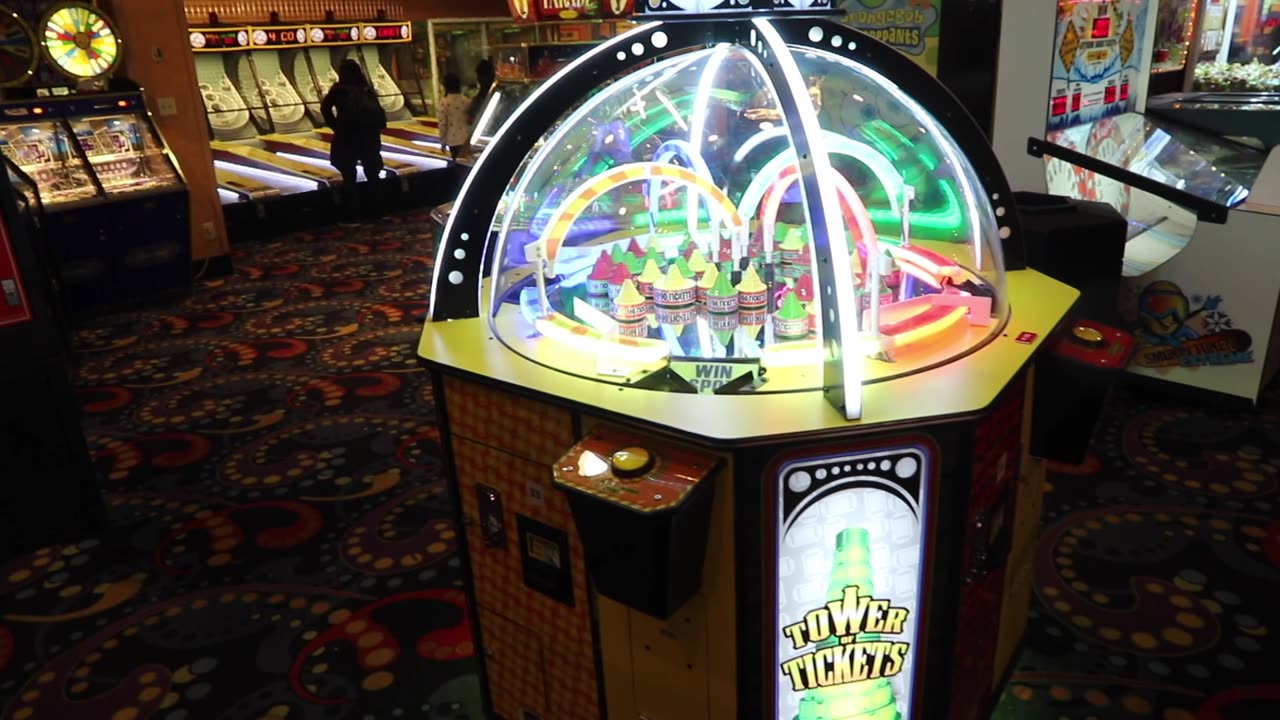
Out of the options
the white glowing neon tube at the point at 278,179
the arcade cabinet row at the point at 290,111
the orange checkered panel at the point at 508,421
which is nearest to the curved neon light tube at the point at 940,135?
the orange checkered panel at the point at 508,421

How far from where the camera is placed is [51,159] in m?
6.39

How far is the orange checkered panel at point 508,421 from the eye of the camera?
2041mm

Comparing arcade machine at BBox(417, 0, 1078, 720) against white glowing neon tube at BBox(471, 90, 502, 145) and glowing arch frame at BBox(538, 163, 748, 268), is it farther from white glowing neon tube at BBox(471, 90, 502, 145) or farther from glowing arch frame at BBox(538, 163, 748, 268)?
white glowing neon tube at BBox(471, 90, 502, 145)

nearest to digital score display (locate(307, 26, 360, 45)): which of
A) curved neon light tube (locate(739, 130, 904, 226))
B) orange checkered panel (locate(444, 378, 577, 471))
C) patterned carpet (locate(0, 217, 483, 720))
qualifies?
patterned carpet (locate(0, 217, 483, 720))

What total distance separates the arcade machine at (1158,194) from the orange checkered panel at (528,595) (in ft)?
9.94

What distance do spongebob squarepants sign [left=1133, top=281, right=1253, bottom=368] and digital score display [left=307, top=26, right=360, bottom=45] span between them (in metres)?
9.10

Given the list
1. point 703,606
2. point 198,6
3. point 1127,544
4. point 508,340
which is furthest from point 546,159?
point 198,6

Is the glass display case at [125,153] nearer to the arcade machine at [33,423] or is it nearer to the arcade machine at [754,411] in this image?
the arcade machine at [33,423]

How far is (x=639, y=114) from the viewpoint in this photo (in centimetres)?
297

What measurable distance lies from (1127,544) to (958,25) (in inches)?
92.8

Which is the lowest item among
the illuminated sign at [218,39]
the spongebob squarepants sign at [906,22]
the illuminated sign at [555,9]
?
the spongebob squarepants sign at [906,22]

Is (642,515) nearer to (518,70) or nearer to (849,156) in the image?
(849,156)

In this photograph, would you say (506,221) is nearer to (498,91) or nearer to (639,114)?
(639,114)

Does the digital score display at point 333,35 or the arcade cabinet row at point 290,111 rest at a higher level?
the digital score display at point 333,35
